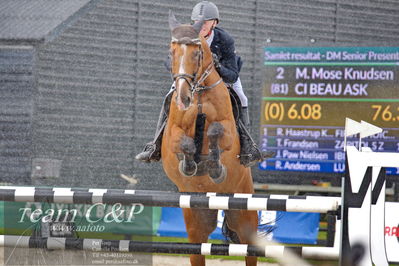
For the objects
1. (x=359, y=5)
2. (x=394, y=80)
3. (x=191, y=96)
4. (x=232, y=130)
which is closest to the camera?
(x=191, y=96)

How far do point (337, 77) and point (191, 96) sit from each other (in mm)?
5767

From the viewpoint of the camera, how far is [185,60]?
16.4 feet

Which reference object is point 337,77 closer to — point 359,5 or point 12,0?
point 359,5

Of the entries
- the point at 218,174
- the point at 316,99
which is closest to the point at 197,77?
the point at 218,174

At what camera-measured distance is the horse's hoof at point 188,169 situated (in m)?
5.14

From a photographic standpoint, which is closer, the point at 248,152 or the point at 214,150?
the point at 214,150

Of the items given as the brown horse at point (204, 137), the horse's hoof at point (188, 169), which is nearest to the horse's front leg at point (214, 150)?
the brown horse at point (204, 137)

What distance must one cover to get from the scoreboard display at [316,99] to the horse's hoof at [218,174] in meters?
5.16

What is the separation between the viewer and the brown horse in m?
5.02

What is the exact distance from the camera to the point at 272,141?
34.3 feet

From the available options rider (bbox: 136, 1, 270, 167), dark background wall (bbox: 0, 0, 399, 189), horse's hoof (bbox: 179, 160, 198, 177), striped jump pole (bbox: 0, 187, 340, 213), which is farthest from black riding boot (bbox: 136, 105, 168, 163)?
dark background wall (bbox: 0, 0, 399, 189)

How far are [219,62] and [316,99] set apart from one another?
4.97 metres

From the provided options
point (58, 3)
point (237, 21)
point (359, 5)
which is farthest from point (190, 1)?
point (359, 5)

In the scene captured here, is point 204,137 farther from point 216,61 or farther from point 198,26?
point 198,26
